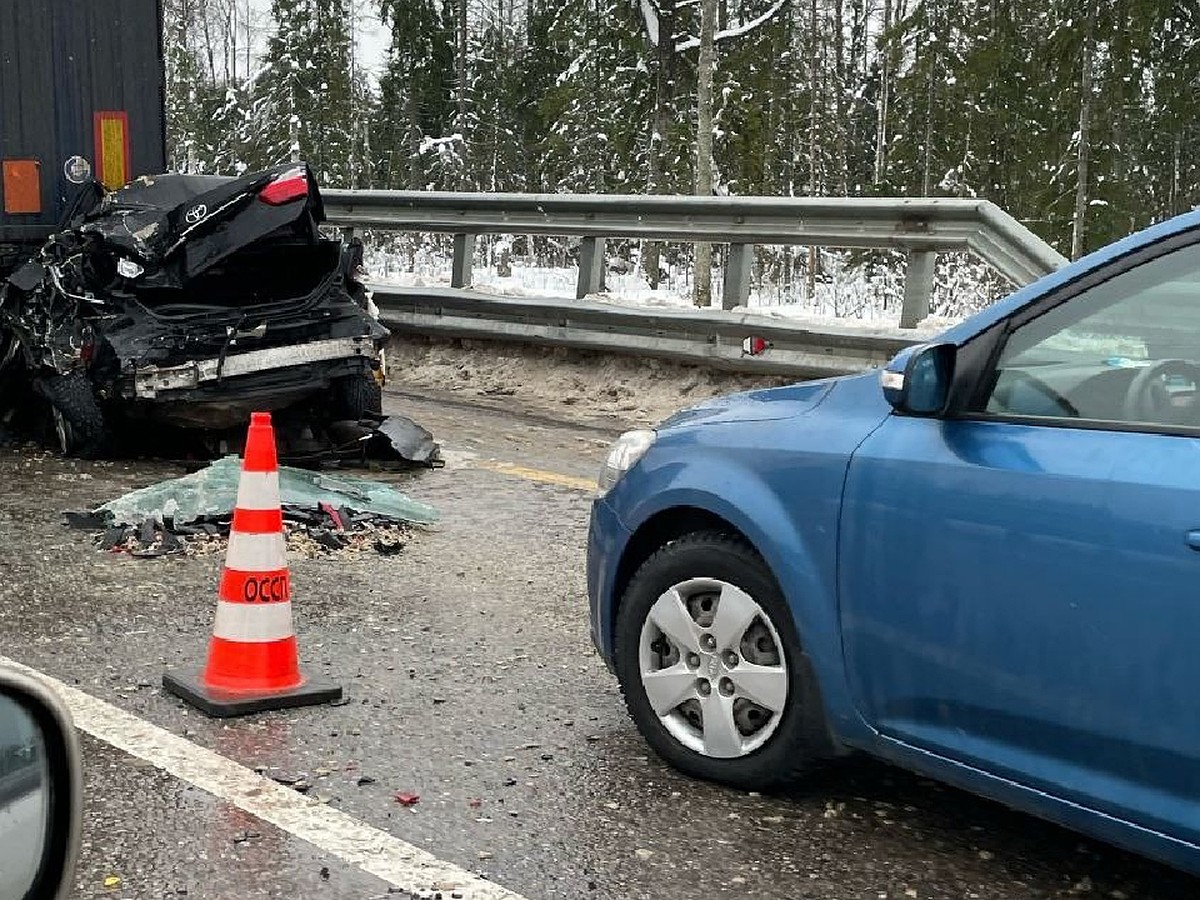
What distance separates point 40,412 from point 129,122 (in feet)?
7.18

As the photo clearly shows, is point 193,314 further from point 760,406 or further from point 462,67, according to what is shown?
point 462,67

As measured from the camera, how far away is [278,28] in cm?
4984

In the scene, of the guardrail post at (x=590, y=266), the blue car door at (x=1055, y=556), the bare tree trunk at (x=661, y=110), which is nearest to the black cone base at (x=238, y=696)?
the blue car door at (x=1055, y=556)

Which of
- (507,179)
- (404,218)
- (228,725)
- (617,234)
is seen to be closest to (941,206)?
(617,234)

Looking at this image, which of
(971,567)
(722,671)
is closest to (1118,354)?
(971,567)

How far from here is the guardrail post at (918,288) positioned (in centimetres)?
896

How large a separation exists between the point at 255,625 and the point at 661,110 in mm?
25312

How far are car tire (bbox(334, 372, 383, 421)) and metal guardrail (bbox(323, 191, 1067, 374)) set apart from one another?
2.39 m

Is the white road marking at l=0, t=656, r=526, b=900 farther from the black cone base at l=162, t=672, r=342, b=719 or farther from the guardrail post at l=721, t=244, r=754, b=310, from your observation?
the guardrail post at l=721, t=244, r=754, b=310

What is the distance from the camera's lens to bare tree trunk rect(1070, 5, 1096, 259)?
29.0m

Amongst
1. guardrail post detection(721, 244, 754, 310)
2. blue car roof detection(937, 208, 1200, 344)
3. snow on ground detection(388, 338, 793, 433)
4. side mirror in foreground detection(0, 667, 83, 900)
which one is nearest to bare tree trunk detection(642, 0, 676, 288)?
snow on ground detection(388, 338, 793, 433)

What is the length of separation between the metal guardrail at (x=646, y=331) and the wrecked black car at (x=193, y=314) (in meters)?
2.43

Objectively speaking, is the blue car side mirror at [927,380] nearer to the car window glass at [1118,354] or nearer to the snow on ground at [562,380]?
the car window glass at [1118,354]

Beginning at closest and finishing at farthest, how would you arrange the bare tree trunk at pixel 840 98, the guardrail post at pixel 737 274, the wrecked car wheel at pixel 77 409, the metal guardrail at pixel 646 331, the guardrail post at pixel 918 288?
the wrecked car wheel at pixel 77 409, the guardrail post at pixel 918 288, the metal guardrail at pixel 646 331, the guardrail post at pixel 737 274, the bare tree trunk at pixel 840 98
